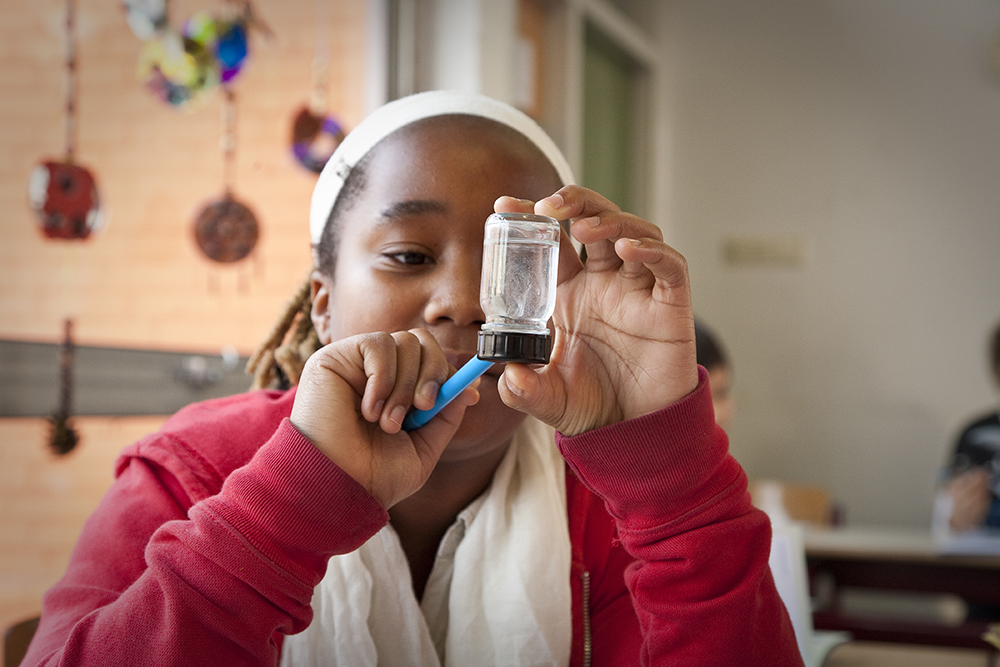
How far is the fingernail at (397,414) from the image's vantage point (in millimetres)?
880

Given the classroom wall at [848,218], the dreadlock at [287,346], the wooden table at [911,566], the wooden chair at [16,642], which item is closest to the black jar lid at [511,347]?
the dreadlock at [287,346]

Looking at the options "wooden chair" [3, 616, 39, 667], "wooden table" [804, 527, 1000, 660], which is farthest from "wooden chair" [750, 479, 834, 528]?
"wooden chair" [3, 616, 39, 667]

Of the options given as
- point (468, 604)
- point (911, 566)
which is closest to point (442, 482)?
point (468, 604)

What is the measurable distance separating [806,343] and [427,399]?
4.72 metres

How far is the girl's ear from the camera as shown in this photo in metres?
1.23

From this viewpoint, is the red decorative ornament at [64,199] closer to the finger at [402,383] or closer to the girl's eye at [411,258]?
the girl's eye at [411,258]

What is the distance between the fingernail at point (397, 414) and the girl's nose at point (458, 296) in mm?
176

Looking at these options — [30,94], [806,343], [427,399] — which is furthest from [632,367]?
[806,343]

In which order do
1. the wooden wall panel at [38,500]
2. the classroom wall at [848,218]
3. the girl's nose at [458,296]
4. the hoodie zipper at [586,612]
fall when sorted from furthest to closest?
1. the classroom wall at [848,218]
2. the wooden wall panel at [38,500]
3. the hoodie zipper at [586,612]
4. the girl's nose at [458,296]

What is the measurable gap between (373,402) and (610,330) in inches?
10.5

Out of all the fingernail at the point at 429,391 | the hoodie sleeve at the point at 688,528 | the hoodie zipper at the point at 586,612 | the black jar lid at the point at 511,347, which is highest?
the black jar lid at the point at 511,347

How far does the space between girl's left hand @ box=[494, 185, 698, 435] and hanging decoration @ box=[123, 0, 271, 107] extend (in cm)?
146

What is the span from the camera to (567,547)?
116cm

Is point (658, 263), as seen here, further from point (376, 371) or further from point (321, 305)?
point (321, 305)
